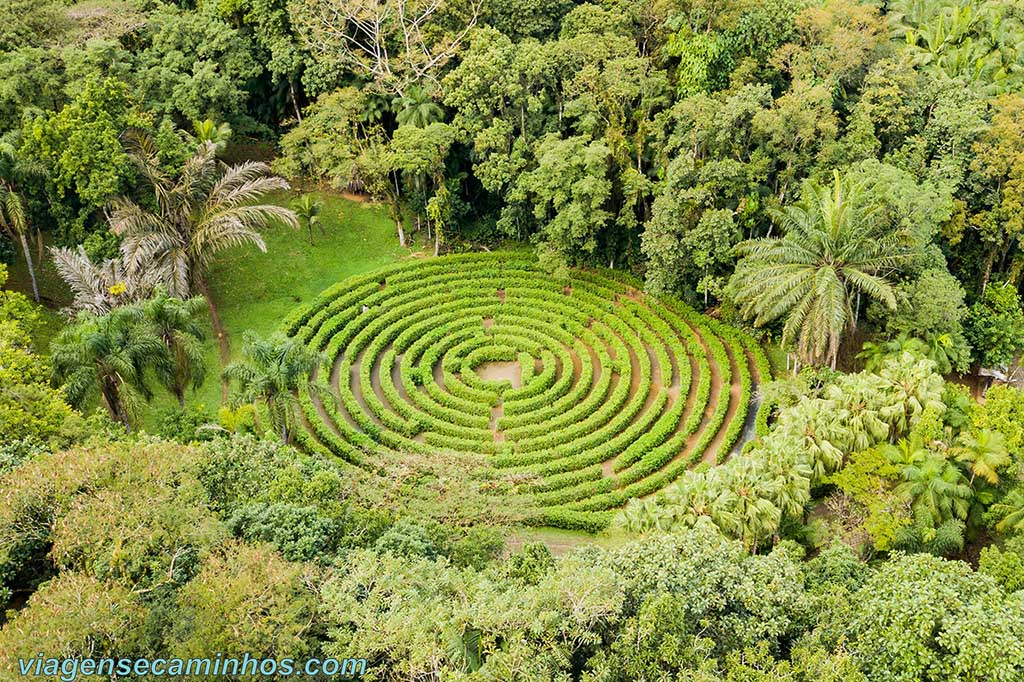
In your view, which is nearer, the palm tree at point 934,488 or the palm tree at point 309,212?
the palm tree at point 934,488

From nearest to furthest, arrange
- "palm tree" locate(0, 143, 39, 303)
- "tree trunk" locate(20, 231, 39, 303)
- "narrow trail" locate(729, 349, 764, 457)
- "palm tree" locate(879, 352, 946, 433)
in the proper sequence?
"palm tree" locate(879, 352, 946, 433), "narrow trail" locate(729, 349, 764, 457), "palm tree" locate(0, 143, 39, 303), "tree trunk" locate(20, 231, 39, 303)

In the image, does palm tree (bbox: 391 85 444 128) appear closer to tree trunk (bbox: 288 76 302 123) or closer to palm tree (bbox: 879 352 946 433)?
tree trunk (bbox: 288 76 302 123)

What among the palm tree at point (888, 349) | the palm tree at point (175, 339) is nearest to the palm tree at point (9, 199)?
the palm tree at point (175, 339)

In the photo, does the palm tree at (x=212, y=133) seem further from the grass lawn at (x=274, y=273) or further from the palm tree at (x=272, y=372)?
the palm tree at (x=272, y=372)

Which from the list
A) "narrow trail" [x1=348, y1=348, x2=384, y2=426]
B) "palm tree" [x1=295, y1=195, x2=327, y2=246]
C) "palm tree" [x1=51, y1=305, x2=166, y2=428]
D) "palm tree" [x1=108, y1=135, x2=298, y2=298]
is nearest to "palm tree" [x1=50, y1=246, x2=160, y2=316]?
"palm tree" [x1=108, y1=135, x2=298, y2=298]

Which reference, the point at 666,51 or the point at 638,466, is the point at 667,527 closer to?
the point at 638,466

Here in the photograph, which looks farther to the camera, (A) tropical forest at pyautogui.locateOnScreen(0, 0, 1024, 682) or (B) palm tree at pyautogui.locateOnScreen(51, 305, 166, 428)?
(B) palm tree at pyautogui.locateOnScreen(51, 305, 166, 428)
